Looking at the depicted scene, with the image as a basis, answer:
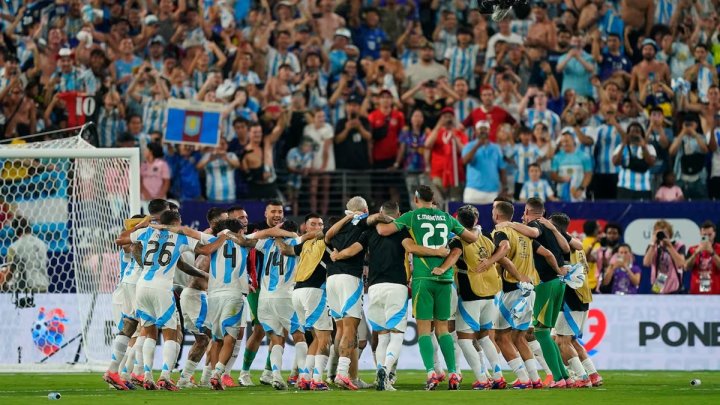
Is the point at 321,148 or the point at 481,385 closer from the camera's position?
the point at 481,385

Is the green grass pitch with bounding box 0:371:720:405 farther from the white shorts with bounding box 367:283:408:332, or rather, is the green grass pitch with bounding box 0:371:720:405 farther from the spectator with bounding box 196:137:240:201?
the spectator with bounding box 196:137:240:201

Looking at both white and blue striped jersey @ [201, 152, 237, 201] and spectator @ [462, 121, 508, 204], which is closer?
spectator @ [462, 121, 508, 204]

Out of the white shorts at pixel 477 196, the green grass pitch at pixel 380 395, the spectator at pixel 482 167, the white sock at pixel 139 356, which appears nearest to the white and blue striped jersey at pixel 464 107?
the spectator at pixel 482 167

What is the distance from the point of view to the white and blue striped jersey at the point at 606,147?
26.9 m

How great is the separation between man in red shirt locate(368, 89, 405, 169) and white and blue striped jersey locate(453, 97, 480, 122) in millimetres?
1274

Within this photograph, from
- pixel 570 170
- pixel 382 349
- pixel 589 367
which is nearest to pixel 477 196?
pixel 570 170

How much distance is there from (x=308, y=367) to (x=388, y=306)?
1.35 metres

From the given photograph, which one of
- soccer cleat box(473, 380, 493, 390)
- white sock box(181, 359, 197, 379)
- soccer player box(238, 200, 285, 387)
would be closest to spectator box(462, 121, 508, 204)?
soccer player box(238, 200, 285, 387)

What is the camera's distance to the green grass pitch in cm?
1612

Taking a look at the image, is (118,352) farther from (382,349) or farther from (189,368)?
(382,349)

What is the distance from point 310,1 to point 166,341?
13.8m

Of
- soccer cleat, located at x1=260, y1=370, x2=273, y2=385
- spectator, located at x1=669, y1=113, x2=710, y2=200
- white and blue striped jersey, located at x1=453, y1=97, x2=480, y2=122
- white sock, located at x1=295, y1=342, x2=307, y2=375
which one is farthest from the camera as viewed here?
white and blue striped jersey, located at x1=453, y1=97, x2=480, y2=122

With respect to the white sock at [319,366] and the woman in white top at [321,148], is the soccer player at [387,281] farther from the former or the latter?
the woman in white top at [321,148]

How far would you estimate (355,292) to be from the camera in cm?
1836
